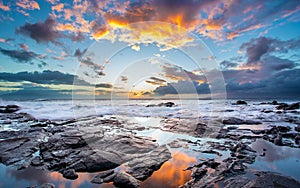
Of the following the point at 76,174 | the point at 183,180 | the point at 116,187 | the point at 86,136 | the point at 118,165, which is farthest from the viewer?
the point at 86,136

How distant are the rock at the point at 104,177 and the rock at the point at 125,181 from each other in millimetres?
283

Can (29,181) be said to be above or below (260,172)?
below

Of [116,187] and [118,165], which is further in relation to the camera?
[118,165]

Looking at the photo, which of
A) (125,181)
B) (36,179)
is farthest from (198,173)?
(36,179)

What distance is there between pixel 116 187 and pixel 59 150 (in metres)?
3.97

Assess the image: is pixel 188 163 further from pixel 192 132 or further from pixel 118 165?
pixel 192 132

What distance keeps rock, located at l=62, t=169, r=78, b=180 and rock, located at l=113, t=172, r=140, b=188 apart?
1401 mm

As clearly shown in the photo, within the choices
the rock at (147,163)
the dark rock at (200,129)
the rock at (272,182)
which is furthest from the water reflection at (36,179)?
the dark rock at (200,129)

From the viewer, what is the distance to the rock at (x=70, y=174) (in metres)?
4.99

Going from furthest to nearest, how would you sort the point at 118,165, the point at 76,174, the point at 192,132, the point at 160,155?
the point at 192,132, the point at 160,155, the point at 118,165, the point at 76,174

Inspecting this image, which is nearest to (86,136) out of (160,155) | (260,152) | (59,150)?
(59,150)

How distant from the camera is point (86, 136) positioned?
8594 mm

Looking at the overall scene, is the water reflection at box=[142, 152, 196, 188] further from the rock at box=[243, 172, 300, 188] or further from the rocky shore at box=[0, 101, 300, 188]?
the rock at box=[243, 172, 300, 188]

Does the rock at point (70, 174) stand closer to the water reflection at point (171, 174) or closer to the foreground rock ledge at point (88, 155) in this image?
the foreground rock ledge at point (88, 155)
